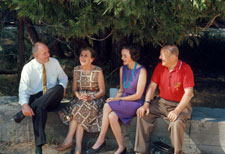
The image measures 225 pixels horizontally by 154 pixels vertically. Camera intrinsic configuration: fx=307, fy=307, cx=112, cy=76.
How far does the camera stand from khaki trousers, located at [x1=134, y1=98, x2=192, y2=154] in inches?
145

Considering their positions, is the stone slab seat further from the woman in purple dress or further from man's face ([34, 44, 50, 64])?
man's face ([34, 44, 50, 64])

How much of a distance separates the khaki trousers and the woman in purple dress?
7.7 inches

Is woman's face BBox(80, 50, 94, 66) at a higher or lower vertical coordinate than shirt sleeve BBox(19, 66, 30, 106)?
higher

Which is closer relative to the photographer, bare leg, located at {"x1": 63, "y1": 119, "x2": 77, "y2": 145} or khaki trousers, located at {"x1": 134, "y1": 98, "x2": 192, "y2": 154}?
khaki trousers, located at {"x1": 134, "y1": 98, "x2": 192, "y2": 154}

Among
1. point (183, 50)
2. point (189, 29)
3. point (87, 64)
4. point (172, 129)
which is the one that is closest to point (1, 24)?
point (87, 64)

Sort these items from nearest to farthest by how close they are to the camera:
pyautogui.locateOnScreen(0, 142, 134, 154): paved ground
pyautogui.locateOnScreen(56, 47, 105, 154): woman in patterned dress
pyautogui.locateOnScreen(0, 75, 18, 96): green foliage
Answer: pyautogui.locateOnScreen(56, 47, 105, 154): woman in patterned dress
pyautogui.locateOnScreen(0, 142, 134, 154): paved ground
pyautogui.locateOnScreen(0, 75, 18, 96): green foliage

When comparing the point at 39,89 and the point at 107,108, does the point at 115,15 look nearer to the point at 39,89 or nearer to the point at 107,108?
the point at 107,108

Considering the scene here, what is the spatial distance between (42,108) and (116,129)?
0.98 metres

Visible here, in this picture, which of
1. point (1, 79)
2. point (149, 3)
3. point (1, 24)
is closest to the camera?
point (149, 3)

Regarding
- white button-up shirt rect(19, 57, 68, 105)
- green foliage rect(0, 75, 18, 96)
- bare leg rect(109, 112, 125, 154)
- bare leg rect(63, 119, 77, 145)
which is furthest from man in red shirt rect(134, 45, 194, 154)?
green foliage rect(0, 75, 18, 96)

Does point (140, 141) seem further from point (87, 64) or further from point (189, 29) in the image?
point (189, 29)

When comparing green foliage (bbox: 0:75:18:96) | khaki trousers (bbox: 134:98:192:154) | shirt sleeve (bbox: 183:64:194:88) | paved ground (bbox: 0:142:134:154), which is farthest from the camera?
green foliage (bbox: 0:75:18:96)

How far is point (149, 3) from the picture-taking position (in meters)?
3.57

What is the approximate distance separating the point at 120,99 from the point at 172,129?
0.79m
